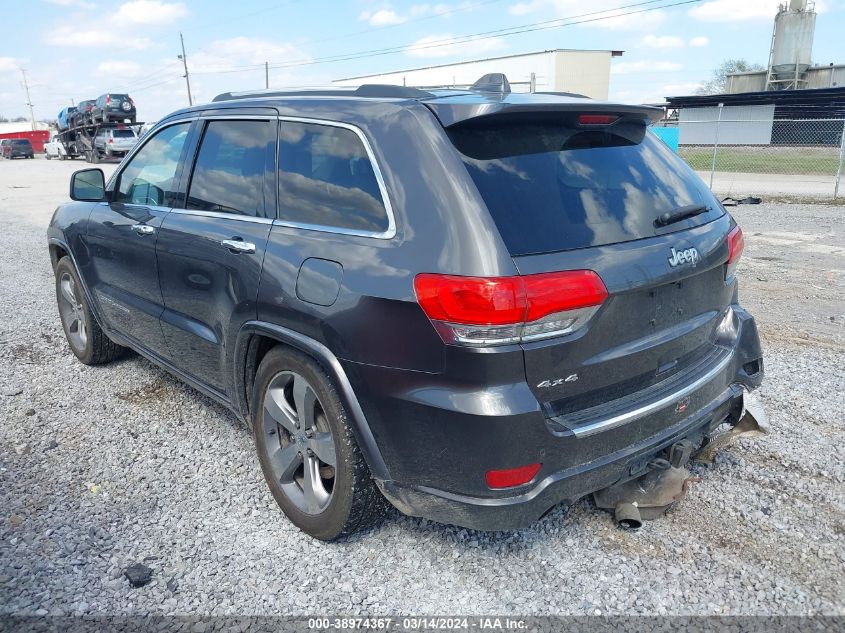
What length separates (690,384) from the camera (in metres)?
2.77

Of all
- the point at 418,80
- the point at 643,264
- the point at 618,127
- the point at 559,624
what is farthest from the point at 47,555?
the point at 418,80

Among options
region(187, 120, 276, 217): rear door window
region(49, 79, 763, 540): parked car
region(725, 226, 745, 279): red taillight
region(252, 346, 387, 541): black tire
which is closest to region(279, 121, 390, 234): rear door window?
region(49, 79, 763, 540): parked car

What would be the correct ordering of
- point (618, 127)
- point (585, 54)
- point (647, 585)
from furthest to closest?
point (585, 54) → point (618, 127) → point (647, 585)

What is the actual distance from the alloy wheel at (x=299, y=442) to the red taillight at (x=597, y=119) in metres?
1.53

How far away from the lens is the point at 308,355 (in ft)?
8.87

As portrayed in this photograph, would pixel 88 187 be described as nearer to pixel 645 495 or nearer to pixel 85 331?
pixel 85 331

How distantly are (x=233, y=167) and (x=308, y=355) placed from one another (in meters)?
1.18

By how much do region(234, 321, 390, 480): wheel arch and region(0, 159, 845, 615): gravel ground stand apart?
53 centimetres

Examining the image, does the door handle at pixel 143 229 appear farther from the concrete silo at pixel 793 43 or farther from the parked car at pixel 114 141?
the concrete silo at pixel 793 43

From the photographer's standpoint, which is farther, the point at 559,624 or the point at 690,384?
the point at 690,384

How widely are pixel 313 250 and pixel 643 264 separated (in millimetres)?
1267

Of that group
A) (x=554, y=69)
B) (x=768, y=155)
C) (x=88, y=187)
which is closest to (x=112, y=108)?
(x=554, y=69)

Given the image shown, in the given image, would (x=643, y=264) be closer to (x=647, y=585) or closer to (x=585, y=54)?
(x=647, y=585)

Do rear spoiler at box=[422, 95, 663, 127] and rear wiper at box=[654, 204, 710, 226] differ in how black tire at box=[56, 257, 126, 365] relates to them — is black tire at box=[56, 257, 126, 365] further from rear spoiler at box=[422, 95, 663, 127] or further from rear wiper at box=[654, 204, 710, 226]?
rear wiper at box=[654, 204, 710, 226]
